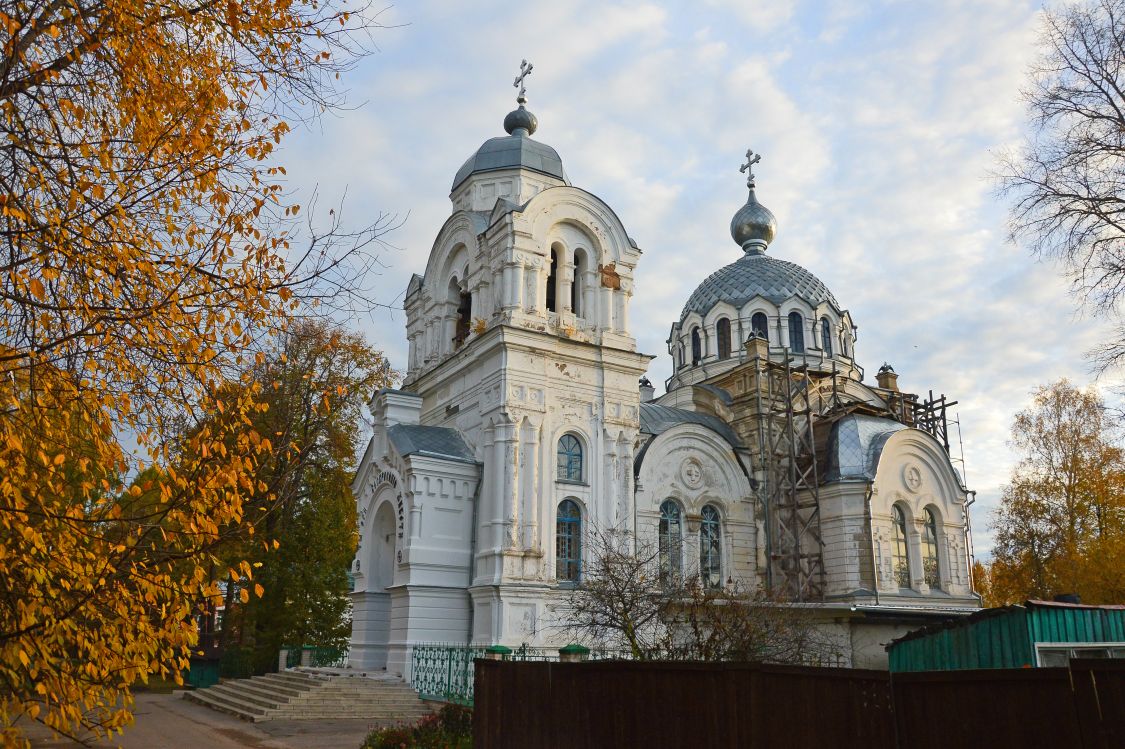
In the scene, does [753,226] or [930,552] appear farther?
[753,226]

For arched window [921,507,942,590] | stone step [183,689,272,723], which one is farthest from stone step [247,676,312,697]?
arched window [921,507,942,590]

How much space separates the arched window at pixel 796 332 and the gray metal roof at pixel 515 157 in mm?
12667

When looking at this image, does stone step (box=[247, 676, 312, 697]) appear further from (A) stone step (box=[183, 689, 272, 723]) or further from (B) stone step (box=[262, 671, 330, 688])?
(A) stone step (box=[183, 689, 272, 723])

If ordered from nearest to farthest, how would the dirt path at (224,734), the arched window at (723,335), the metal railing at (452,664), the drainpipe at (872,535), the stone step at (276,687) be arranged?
the dirt path at (224,734)
the metal railing at (452,664)
the stone step at (276,687)
the drainpipe at (872,535)
the arched window at (723,335)

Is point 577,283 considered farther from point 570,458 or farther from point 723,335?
point 723,335

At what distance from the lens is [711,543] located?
22594 mm

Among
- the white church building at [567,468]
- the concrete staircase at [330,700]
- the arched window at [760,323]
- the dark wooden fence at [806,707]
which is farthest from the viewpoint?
the arched window at [760,323]

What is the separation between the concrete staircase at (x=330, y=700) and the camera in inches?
629

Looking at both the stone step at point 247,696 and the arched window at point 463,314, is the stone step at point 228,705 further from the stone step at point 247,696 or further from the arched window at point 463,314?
the arched window at point 463,314

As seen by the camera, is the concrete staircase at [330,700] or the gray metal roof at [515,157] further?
the gray metal roof at [515,157]

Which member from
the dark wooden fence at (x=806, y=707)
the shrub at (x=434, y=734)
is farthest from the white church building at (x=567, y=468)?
the dark wooden fence at (x=806, y=707)

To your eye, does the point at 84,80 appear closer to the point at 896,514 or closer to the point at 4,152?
the point at 4,152

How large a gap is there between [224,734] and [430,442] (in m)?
7.33

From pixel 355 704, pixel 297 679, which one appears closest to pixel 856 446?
pixel 355 704
